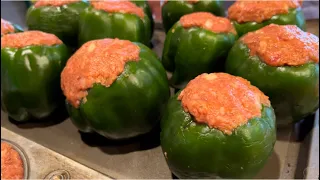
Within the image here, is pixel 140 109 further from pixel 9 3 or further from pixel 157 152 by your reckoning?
pixel 9 3

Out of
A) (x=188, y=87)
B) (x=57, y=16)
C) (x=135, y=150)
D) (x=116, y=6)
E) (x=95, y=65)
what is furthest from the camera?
(x=57, y=16)

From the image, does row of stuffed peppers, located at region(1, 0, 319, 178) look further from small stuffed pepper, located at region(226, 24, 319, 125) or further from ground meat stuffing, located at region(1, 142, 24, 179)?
ground meat stuffing, located at region(1, 142, 24, 179)

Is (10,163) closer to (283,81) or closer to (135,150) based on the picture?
(135,150)

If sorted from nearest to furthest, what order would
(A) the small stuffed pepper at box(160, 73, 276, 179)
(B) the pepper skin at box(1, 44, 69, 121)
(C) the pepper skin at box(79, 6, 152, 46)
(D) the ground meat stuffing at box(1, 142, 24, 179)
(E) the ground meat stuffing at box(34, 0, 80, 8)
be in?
(A) the small stuffed pepper at box(160, 73, 276, 179)
(D) the ground meat stuffing at box(1, 142, 24, 179)
(B) the pepper skin at box(1, 44, 69, 121)
(C) the pepper skin at box(79, 6, 152, 46)
(E) the ground meat stuffing at box(34, 0, 80, 8)

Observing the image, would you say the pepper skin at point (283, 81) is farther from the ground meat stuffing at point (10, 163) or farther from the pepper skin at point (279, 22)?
the ground meat stuffing at point (10, 163)

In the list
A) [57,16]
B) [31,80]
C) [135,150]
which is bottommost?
[135,150]

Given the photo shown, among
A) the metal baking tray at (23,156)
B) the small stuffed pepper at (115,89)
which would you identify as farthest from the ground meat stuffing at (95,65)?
the metal baking tray at (23,156)

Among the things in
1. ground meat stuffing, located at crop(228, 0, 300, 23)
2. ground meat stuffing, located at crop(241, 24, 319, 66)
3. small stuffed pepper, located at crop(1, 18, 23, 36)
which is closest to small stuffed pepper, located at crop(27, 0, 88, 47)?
small stuffed pepper, located at crop(1, 18, 23, 36)

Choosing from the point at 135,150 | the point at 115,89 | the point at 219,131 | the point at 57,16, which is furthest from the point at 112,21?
the point at 219,131
